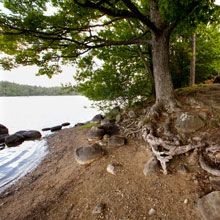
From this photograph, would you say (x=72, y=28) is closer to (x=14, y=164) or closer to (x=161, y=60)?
(x=161, y=60)

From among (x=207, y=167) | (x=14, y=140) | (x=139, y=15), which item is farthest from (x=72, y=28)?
(x=14, y=140)

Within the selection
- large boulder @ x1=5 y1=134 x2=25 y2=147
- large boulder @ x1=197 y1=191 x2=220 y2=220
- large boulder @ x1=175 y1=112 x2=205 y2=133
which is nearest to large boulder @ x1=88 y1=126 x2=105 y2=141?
large boulder @ x1=175 y1=112 x2=205 y2=133

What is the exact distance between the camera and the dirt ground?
11.1 ft

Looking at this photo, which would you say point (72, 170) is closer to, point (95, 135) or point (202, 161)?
point (95, 135)

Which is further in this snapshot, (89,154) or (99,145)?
(99,145)

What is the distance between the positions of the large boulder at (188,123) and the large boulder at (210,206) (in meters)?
1.90

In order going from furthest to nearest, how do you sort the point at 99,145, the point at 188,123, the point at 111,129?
the point at 111,129 → the point at 99,145 → the point at 188,123

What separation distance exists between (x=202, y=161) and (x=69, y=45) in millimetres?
5473

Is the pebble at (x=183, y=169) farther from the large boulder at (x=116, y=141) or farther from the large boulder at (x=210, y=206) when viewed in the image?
the large boulder at (x=116, y=141)

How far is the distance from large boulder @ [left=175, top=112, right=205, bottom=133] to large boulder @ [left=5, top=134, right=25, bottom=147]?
11692 millimetres

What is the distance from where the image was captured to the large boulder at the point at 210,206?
9.35 ft

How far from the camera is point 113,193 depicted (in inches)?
155

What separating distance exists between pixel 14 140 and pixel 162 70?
12.0 m

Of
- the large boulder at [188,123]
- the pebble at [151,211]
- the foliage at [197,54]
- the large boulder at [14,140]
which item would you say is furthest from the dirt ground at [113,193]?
the large boulder at [14,140]
